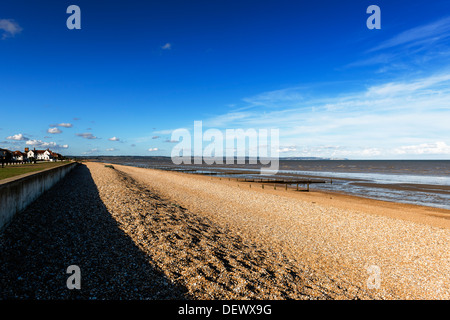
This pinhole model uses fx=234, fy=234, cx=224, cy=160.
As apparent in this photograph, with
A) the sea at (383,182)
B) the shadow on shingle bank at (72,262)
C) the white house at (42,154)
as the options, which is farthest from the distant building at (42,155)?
the shadow on shingle bank at (72,262)

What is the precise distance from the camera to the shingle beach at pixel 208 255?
20.9 ft

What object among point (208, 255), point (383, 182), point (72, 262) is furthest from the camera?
point (383, 182)

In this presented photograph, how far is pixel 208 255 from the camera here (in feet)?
28.8

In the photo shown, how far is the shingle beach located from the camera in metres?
6.36

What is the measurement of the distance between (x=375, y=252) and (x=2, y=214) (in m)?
15.2

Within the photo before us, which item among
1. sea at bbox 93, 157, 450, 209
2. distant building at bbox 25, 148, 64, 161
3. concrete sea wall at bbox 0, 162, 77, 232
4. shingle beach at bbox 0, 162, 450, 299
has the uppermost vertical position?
distant building at bbox 25, 148, 64, 161

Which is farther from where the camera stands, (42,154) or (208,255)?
(42,154)

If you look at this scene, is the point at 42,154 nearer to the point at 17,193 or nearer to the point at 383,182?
the point at 17,193

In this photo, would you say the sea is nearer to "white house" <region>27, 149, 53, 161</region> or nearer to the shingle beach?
the shingle beach

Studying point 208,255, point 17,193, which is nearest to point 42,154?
point 17,193

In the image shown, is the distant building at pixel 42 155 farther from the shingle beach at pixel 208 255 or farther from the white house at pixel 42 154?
the shingle beach at pixel 208 255

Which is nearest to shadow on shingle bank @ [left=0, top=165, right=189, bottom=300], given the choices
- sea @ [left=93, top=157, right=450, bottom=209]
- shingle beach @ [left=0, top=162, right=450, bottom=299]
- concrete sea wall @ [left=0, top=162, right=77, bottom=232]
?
shingle beach @ [left=0, top=162, right=450, bottom=299]
